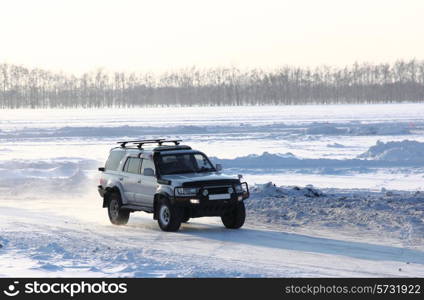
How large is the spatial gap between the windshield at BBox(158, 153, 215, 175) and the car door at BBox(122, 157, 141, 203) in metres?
0.72

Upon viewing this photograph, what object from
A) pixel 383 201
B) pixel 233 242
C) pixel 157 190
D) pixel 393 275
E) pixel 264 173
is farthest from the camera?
pixel 264 173

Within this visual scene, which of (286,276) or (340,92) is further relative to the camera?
(340,92)

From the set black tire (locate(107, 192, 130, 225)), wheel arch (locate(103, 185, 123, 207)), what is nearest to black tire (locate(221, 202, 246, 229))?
black tire (locate(107, 192, 130, 225))

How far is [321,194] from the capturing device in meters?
23.3

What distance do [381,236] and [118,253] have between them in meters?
5.76

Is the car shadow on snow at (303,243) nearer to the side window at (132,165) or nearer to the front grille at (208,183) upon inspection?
the front grille at (208,183)

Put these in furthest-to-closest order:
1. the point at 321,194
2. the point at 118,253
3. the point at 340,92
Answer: the point at 340,92 < the point at 321,194 < the point at 118,253

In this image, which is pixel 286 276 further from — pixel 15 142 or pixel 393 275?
pixel 15 142

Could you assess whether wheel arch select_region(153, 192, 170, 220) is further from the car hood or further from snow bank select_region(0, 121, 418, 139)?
snow bank select_region(0, 121, 418, 139)

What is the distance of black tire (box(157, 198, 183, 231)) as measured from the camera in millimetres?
17672

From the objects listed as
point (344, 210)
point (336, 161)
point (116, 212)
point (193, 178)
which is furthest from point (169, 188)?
point (336, 161)

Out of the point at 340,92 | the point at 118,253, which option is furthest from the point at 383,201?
the point at 340,92

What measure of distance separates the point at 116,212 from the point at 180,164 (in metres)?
2.04

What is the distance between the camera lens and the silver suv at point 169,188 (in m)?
17.6
